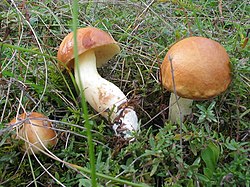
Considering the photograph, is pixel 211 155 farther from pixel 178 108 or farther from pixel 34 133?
pixel 34 133

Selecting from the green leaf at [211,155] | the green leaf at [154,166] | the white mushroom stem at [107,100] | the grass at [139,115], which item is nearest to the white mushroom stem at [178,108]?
the grass at [139,115]

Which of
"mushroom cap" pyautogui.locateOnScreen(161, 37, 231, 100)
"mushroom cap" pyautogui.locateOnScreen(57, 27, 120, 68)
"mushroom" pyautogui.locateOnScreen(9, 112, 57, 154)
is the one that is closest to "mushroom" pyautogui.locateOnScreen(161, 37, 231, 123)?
"mushroom cap" pyautogui.locateOnScreen(161, 37, 231, 100)

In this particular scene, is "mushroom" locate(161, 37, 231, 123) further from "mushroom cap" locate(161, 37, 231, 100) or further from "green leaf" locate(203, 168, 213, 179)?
"green leaf" locate(203, 168, 213, 179)

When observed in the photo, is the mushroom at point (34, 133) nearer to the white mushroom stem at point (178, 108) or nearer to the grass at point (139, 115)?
the grass at point (139, 115)

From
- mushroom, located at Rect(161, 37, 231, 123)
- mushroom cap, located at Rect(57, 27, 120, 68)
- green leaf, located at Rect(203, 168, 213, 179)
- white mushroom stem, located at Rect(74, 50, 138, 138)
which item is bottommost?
green leaf, located at Rect(203, 168, 213, 179)

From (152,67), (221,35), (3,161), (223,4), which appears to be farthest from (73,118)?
(223,4)

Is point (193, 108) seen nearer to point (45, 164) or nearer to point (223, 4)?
point (45, 164)

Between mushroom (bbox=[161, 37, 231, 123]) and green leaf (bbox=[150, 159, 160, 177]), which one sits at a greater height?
mushroom (bbox=[161, 37, 231, 123])
